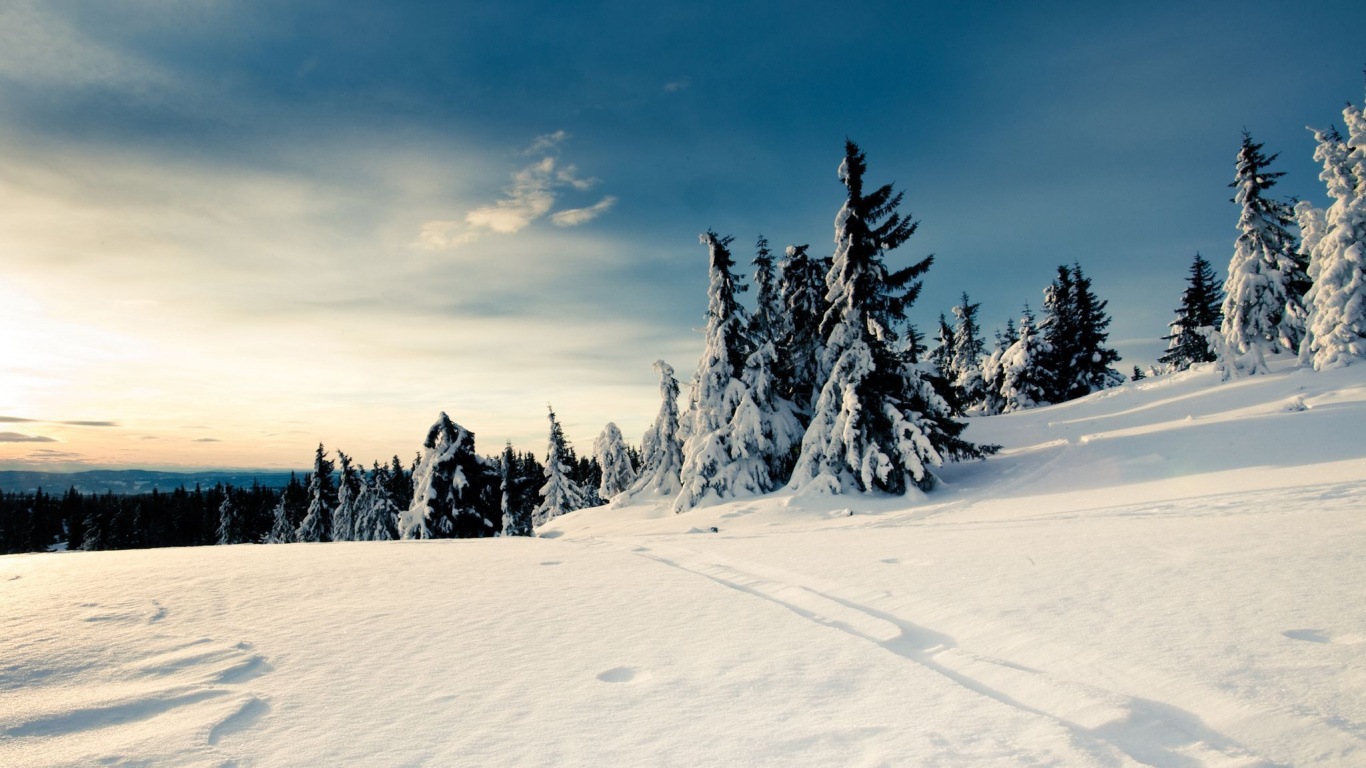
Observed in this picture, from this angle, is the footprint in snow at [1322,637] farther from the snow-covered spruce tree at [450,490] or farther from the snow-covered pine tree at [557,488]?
the snow-covered pine tree at [557,488]

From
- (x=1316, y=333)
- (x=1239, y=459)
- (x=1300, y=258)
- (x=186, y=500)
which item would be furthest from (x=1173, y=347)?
(x=186, y=500)

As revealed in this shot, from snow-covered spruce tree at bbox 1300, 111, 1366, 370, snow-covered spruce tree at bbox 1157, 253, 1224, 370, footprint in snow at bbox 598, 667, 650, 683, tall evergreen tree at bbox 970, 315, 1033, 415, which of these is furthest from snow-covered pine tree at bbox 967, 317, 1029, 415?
footprint in snow at bbox 598, 667, 650, 683

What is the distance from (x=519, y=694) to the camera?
141 inches

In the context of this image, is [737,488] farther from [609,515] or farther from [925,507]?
[925,507]

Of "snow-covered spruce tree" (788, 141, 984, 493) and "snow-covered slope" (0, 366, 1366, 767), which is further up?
"snow-covered spruce tree" (788, 141, 984, 493)

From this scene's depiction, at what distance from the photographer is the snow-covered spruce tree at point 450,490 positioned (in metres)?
26.1

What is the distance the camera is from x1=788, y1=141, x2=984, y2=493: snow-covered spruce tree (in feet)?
58.7

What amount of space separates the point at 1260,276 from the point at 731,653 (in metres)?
35.3

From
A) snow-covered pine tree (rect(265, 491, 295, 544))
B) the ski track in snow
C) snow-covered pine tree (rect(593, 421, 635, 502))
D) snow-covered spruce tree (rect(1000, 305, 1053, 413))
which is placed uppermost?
snow-covered spruce tree (rect(1000, 305, 1053, 413))

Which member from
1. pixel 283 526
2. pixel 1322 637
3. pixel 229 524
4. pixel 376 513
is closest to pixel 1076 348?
pixel 1322 637

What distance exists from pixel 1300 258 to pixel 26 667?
156ft

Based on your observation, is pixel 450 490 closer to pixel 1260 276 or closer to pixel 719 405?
pixel 719 405

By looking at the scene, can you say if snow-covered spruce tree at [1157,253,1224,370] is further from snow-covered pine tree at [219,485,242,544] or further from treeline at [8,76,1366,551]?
snow-covered pine tree at [219,485,242,544]

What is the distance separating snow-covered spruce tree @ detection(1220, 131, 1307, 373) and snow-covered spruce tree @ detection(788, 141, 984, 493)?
1887 centimetres
